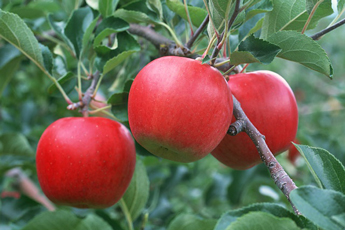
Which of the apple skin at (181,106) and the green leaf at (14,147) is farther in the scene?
the green leaf at (14,147)

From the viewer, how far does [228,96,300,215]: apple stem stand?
2.00ft

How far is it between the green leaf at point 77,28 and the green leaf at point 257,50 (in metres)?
0.50

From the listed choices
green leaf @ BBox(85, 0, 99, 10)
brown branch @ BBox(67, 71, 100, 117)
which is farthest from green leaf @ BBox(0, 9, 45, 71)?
green leaf @ BBox(85, 0, 99, 10)

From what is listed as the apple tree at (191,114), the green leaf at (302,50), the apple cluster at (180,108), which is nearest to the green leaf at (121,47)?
the apple tree at (191,114)

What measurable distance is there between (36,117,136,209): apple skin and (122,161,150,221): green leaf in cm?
22

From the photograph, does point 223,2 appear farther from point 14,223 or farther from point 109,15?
point 14,223

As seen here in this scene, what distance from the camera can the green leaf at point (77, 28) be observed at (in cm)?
105

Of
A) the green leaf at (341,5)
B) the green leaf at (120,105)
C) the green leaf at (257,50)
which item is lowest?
the green leaf at (120,105)

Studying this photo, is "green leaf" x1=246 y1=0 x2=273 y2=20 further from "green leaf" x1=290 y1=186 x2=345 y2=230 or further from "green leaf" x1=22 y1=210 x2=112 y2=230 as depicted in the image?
"green leaf" x1=22 y1=210 x2=112 y2=230

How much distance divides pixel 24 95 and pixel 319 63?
170 centimetres

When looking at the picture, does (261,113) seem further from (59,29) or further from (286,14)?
Result: (59,29)

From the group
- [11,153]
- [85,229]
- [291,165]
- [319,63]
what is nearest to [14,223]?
[85,229]

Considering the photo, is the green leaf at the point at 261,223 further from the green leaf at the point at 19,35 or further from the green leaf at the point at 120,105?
the green leaf at the point at 19,35

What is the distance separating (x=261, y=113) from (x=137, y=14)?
370mm
